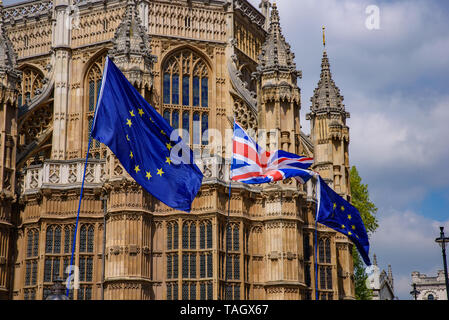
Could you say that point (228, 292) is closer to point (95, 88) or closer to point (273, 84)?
point (273, 84)

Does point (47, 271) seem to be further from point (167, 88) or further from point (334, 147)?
point (334, 147)

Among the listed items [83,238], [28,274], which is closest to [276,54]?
[83,238]

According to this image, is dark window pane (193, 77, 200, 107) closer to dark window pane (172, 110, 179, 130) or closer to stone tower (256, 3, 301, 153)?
dark window pane (172, 110, 179, 130)

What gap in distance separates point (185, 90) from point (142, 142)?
73.5ft

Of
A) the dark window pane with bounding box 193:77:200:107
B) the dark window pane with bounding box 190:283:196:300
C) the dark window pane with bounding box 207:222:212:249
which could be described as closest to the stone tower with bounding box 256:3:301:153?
the dark window pane with bounding box 193:77:200:107

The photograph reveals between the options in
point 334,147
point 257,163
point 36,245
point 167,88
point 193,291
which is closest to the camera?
point 257,163

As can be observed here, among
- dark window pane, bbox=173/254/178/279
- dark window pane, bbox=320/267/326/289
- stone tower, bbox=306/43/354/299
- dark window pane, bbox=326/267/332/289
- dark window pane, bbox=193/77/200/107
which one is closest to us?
dark window pane, bbox=173/254/178/279

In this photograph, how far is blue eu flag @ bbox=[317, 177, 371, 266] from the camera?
34.3 metres

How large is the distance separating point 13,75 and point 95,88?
5439 millimetres

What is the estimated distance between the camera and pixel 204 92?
44.3 m

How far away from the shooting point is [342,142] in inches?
1796

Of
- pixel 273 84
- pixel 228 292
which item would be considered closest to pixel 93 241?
pixel 228 292

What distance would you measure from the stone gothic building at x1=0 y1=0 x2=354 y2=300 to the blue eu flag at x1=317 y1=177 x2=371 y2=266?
2899 mm

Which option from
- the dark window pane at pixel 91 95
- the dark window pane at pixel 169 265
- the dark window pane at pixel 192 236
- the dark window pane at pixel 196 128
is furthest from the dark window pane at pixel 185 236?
the dark window pane at pixel 91 95
